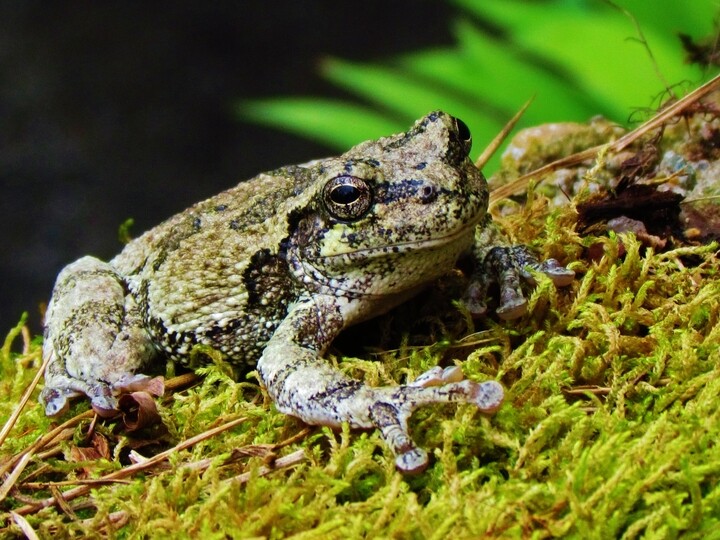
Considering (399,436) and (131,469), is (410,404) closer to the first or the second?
(399,436)

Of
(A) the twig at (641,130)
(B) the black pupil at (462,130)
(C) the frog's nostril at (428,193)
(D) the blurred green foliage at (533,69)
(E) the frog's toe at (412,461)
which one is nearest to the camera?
(E) the frog's toe at (412,461)

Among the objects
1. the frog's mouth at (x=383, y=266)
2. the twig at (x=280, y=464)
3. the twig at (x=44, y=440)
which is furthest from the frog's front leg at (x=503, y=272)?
the twig at (x=44, y=440)

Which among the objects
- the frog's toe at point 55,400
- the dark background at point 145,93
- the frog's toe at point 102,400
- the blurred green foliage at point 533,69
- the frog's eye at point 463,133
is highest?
the dark background at point 145,93

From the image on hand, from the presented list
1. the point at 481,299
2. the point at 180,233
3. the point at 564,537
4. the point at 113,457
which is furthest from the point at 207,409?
the point at 564,537

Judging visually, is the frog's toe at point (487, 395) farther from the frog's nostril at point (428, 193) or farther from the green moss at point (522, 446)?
the frog's nostril at point (428, 193)

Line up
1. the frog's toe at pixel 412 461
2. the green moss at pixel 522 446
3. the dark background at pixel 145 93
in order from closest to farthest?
the green moss at pixel 522 446, the frog's toe at pixel 412 461, the dark background at pixel 145 93

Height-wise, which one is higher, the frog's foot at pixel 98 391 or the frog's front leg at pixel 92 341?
Result: the frog's front leg at pixel 92 341
